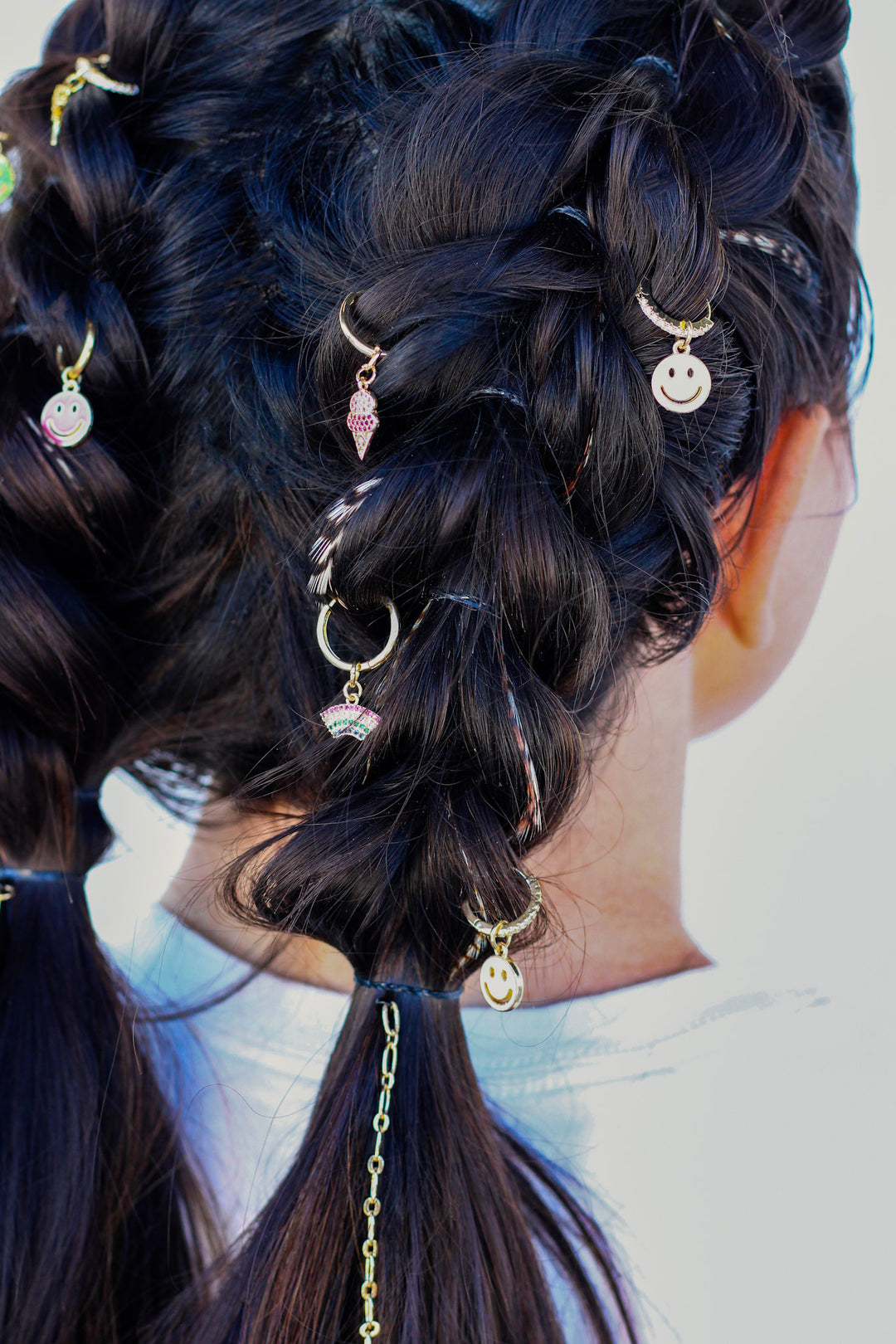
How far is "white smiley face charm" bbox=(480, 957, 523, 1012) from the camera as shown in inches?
21.0

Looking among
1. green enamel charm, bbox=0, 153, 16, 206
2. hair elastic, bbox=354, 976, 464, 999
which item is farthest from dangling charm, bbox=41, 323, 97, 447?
hair elastic, bbox=354, 976, 464, 999

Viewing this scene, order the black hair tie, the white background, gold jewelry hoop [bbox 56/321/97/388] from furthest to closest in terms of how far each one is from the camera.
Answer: the white background
the black hair tie
gold jewelry hoop [bbox 56/321/97/388]

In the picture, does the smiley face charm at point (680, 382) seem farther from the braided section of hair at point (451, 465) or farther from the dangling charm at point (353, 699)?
the dangling charm at point (353, 699)

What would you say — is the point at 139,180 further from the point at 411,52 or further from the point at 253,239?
the point at 411,52

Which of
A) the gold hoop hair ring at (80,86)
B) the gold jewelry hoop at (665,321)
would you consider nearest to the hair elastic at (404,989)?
the gold jewelry hoop at (665,321)

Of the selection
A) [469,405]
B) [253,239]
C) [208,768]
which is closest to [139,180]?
[253,239]

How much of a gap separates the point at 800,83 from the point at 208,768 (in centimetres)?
70

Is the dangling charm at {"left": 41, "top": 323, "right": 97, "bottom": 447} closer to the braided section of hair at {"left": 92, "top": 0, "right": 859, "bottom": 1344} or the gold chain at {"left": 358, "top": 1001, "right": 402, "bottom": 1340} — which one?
the braided section of hair at {"left": 92, "top": 0, "right": 859, "bottom": 1344}

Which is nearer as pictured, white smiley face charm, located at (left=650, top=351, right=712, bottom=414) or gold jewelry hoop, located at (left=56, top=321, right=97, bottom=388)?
white smiley face charm, located at (left=650, top=351, right=712, bottom=414)

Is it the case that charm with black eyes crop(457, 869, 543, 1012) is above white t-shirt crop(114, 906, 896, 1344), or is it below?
above

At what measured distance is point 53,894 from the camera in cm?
81

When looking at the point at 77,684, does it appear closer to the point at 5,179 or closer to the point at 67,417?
the point at 67,417

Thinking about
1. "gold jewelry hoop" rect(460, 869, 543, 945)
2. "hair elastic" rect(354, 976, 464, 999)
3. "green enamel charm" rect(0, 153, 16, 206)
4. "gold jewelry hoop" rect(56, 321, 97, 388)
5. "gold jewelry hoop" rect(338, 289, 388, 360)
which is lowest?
"hair elastic" rect(354, 976, 464, 999)

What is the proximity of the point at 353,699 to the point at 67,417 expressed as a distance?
304mm
